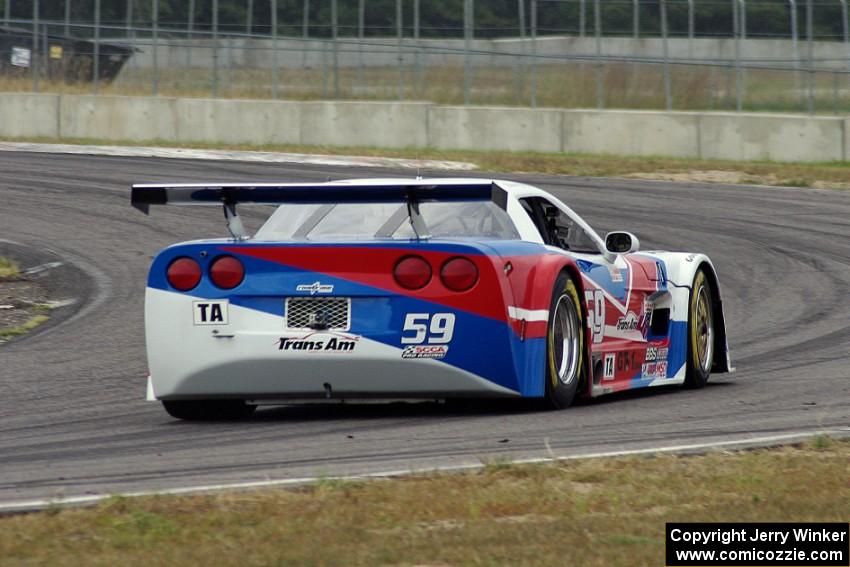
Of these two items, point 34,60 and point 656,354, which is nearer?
point 656,354

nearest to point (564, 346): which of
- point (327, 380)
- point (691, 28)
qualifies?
point (327, 380)

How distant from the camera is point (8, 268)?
15.0 meters

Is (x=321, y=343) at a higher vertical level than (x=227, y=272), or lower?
lower

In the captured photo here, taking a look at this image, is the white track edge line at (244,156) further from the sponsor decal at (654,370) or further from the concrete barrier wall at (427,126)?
the sponsor decal at (654,370)

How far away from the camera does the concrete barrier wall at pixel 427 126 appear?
27.5 m

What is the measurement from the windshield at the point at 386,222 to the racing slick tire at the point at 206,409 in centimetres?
89

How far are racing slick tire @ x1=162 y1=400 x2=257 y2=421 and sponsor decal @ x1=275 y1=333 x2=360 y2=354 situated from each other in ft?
2.30

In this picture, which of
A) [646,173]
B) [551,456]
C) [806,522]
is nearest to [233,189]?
[551,456]

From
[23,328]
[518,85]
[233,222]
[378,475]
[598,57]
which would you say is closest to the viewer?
[378,475]

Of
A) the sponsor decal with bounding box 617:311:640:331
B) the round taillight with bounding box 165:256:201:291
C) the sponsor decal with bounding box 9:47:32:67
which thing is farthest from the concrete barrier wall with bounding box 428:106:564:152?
the round taillight with bounding box 165:256:201:291

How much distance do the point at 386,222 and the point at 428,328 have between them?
33.2 inches

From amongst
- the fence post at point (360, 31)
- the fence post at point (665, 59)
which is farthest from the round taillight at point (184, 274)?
the fence post at point (360, 31)

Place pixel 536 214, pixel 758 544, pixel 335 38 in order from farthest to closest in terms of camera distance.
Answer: pixel 335 38, pixel 536 214, pixel 758 544

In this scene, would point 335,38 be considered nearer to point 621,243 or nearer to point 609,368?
point 621,243
